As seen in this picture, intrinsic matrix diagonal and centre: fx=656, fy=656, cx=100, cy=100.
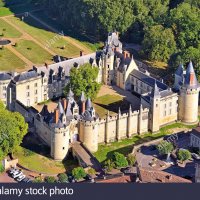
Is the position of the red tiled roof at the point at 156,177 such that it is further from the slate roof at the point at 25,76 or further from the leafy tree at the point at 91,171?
the slate roof at the point at 25,76

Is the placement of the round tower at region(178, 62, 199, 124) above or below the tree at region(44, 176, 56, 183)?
above

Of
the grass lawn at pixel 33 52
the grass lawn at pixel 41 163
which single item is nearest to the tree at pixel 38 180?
the grass lawn at pixel 41 163

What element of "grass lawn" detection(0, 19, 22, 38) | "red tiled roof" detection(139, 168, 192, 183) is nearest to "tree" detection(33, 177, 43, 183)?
"red tiled roof" detection(139, 168, 192, 183)

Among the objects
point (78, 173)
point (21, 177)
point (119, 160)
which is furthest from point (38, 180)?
point (119, 160)

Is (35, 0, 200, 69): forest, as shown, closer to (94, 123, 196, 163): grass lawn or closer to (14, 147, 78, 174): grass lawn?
(94, 123, 196, 163): grass lawn

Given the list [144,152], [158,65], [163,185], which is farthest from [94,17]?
[163,185]

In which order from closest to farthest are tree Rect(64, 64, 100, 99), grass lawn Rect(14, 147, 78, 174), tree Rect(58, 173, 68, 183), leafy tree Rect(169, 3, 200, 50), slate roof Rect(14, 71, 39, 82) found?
1. tree Rect(58, 173, 68, 183)
2. grass lawn Rect(14, 147, 78, 174)
3. slate roof Rect(14, 71, 39, 82)
4. tree Rect(64, 64, 100, 99)
5. leafy tree Rect(169, 3, 200, 50)

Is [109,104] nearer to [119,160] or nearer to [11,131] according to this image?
[119,160]
